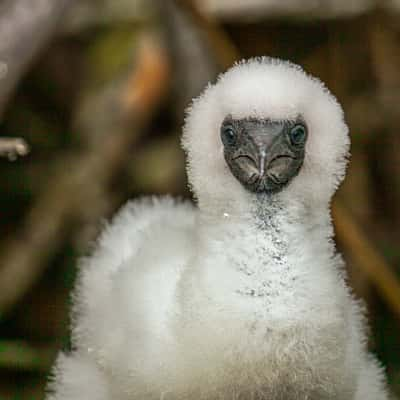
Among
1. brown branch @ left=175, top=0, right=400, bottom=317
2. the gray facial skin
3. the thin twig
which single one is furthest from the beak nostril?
the thin twig

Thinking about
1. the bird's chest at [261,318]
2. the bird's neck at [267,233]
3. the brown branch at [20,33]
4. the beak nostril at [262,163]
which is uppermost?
the brown branch at [20,33]

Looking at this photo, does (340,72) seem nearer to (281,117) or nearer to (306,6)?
(306,6)

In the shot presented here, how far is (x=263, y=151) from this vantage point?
9.24ft

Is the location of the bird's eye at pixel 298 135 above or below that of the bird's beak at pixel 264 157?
above

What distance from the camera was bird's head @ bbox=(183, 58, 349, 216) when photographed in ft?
9.29

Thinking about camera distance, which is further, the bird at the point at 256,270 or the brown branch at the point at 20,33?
the brown branch at the point at 20,33

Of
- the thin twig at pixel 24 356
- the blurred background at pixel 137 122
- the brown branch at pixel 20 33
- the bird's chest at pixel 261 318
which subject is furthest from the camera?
the blurred background at pixel 137 122

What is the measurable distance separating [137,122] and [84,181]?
1.35 feet

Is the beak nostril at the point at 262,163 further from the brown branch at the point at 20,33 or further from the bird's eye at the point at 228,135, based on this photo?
the brown branch at the point at 20,33

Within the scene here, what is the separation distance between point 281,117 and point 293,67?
16 cm

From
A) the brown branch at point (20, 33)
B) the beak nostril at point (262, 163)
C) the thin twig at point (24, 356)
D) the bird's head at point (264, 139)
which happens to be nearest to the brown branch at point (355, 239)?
the brown branch at point (20, 33)

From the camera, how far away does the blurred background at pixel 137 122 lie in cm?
476

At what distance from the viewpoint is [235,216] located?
9.52 ft

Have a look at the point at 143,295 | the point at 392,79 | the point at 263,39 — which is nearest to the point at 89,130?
the point at 263,39
